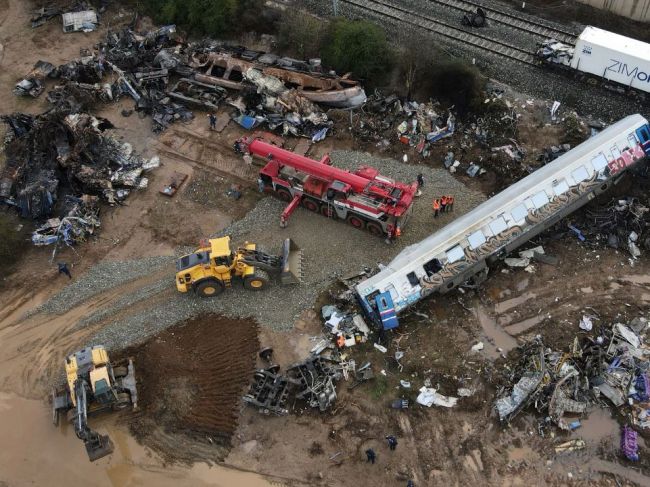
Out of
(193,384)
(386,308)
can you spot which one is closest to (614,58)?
(386,308)

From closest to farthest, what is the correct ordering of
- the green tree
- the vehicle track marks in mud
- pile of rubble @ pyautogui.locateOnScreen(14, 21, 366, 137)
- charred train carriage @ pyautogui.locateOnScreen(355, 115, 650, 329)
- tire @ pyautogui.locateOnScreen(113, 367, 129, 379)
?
1. the vehicle track marks in mud
2. tire @ pyautogui.locateOnScreen(113, 367, 129, 379)
3. charred train carriage @ pyautogui.locateOnScreen(355, 115, 650, 329)
4. pile of rubble @ pyautogui.locateOnScreen(14, 21, 366, 137)
5. the green tree

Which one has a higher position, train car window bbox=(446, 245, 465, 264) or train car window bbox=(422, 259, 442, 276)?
train car window bbox=(446, 245, 465, 264)

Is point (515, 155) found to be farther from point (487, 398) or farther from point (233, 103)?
point (233, 103)

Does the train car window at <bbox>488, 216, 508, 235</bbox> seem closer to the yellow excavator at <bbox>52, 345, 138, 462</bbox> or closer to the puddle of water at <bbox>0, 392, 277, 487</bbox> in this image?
the puddle of water at <bbox>0, 392, 277, 487</bbox>

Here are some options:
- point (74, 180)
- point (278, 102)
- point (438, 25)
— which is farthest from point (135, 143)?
point (438, 25)

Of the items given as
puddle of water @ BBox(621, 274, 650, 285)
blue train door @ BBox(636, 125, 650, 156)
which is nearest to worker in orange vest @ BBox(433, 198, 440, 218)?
puddle of water @ BBox(621, 274, 650, 285)

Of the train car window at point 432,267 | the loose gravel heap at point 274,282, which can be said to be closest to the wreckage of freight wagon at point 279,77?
the loose gravel heap at point 274,282
